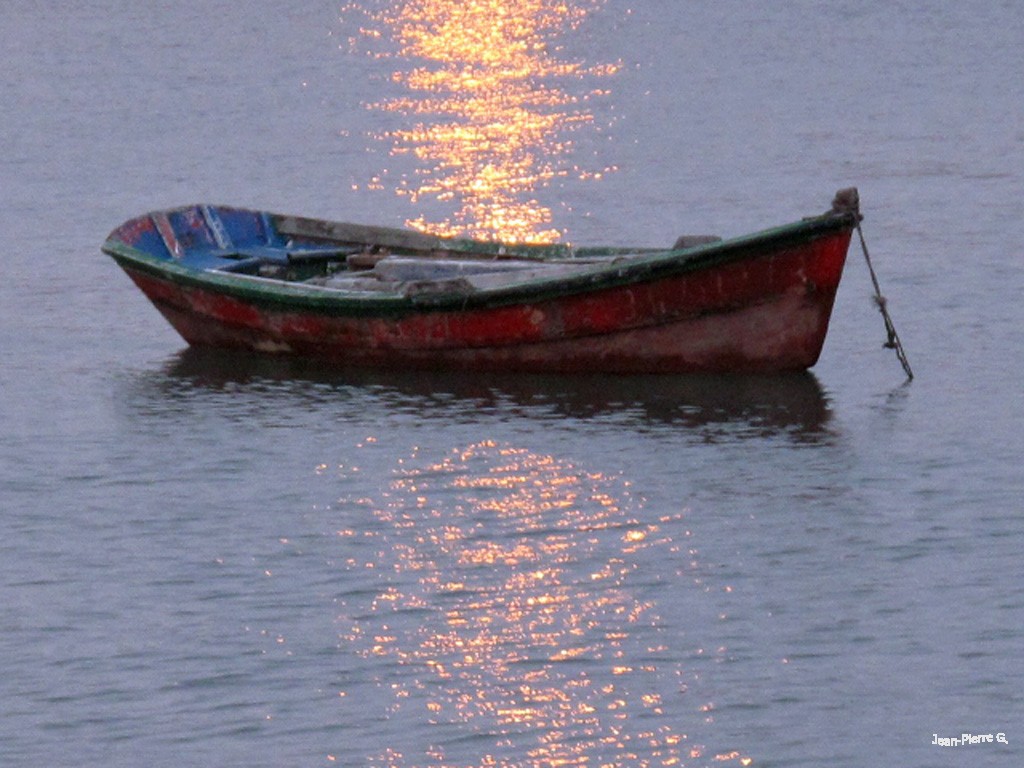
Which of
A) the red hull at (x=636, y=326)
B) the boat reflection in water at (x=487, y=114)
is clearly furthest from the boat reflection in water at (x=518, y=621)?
the boat reflection in water at (x=487, y=114)

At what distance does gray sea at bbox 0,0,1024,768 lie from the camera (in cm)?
1137

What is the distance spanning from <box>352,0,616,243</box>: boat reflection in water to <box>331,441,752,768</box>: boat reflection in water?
38.7 feet

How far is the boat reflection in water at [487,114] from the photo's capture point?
3000cm

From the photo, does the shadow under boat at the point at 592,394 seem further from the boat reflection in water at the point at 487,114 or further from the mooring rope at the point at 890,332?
the boat reflection in water at the point at 487,114

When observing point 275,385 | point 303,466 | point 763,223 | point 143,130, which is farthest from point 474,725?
point 143,130

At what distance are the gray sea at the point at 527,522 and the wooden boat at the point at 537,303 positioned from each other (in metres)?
0.27

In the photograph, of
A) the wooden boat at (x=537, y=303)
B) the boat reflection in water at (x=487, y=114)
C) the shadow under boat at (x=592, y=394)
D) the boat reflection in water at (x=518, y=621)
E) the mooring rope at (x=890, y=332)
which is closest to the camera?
the boat reflection in water at (x=518, y=621)

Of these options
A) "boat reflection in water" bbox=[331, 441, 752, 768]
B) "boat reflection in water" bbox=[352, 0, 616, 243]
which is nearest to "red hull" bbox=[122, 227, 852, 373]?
"boat reflection in water" bbox=[331, 441, 752, 768]

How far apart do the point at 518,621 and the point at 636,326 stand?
5862mm

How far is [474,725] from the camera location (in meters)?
11.2

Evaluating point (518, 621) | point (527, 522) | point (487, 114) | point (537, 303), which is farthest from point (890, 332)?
point (487, 114)

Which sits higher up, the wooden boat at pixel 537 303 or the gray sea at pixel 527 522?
the wooden boat at pixel 537 303

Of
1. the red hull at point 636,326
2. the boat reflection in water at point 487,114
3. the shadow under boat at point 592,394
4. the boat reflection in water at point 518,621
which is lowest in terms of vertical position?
the boat reflection in water at point 518,621

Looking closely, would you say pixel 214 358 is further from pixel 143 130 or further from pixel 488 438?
pixel 143 130
